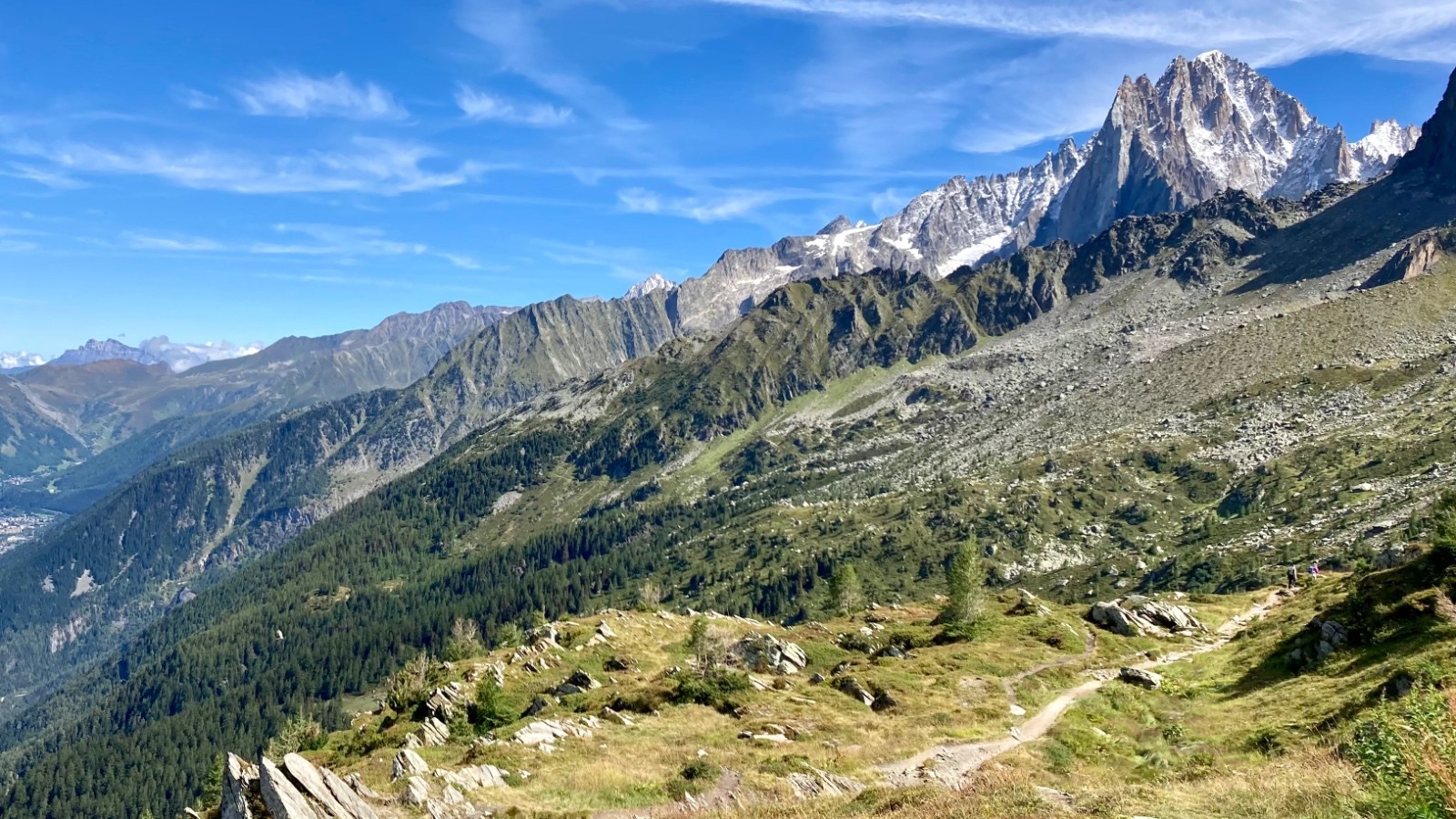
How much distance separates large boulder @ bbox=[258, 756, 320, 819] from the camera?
92.9 feet

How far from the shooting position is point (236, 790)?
30.5 meters

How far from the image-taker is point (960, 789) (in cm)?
2900

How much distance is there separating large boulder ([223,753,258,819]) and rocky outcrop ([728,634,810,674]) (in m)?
50.4

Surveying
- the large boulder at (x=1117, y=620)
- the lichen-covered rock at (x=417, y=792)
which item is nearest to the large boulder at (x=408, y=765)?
the lichen-covered rock at (x=417, y=792)

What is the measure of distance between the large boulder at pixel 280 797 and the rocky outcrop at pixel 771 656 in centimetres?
5051

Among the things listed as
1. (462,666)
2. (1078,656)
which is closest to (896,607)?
(1078,656)

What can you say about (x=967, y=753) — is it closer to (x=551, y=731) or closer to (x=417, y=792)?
(x=551, y=731)

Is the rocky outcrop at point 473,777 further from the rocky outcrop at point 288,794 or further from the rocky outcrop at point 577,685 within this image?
the rocky outcrop at point 577,685

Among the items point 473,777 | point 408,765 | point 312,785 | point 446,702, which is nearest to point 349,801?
point 312,785

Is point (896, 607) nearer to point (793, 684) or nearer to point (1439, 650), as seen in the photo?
point (793, 684)

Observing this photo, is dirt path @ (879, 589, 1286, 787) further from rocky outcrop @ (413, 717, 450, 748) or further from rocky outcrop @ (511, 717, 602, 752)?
rocky outcrop @ (413, 717, 450, 748)

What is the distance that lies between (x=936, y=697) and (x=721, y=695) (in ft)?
57.5

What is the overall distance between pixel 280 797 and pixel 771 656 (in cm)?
5567

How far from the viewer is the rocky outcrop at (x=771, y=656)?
76188mm
